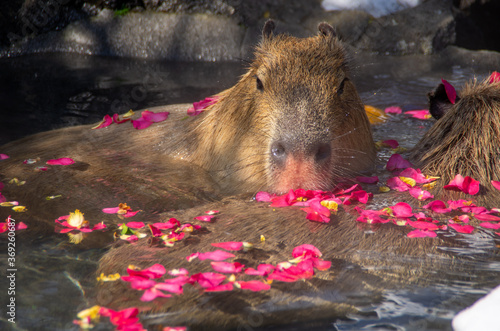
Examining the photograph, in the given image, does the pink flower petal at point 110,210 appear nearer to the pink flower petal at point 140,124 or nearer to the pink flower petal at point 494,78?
the pink flower petal at point 140,124

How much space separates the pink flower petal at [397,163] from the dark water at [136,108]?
425 mm

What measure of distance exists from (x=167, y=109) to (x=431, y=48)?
5.48 m

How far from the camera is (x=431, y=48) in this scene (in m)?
8.66

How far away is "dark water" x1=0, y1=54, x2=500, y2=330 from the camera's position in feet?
7.10

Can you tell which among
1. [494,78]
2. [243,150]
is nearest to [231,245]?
[243,150]

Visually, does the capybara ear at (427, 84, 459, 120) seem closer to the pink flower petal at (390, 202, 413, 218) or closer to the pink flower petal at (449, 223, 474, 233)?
the pink flower petal at (390, 202, 413, 218)

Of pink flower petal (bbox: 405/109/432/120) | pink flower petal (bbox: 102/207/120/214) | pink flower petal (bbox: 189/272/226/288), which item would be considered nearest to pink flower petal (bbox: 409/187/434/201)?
pink flower petal (bbox: 189/272/226/288)

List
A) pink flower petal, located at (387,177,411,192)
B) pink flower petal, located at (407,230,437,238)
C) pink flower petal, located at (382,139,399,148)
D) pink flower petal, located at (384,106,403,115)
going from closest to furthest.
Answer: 1. pink flower petal, located at (407,230,437,238)
2. pink flower petal, located at (387,177,411,192)
3. pink flower petal, located at (382,139,399,148)
4. pink flower petal, located at (384,106,403,115)

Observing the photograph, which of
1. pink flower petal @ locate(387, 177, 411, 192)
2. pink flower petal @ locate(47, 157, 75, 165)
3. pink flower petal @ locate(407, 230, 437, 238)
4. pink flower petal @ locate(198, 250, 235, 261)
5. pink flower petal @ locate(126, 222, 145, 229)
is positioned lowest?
pink flower petal @ locate(126, 222, 145, 229)

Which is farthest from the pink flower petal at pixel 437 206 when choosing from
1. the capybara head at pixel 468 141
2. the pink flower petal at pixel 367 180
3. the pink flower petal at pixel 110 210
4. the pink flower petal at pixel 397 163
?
the pink flower petal at pixel 110 210

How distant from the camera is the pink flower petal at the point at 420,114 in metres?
5.55

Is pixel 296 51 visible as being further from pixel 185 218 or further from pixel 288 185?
pixel 185 218

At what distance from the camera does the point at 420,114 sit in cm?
564

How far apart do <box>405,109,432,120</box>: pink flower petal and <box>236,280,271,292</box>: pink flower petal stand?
3.87 metres
